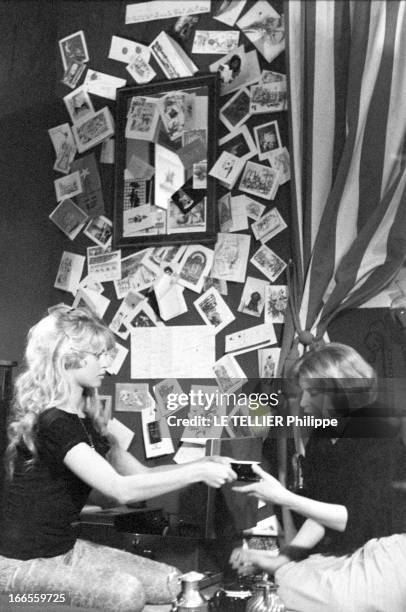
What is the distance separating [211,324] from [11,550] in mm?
948

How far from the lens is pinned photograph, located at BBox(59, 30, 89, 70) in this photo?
2.50 m

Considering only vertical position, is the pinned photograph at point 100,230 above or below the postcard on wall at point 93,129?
below

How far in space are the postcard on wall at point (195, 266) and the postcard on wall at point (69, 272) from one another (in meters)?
0.38

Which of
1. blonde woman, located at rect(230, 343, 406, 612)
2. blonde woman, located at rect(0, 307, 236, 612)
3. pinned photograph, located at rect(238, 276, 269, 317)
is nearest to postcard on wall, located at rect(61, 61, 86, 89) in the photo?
pinned photograph, located at rect(238, 276, 269, 317)

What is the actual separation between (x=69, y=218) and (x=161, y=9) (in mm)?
764

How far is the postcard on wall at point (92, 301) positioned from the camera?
2377mm

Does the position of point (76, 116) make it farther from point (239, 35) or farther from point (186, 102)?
point (239, 35)

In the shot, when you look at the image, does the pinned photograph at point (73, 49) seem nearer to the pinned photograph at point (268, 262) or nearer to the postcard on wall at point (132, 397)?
the pinned photograph at point (268, 262)

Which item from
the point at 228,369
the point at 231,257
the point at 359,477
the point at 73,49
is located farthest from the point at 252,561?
the point at 73,49

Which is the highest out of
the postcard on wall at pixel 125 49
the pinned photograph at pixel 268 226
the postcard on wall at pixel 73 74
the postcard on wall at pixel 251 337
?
the postcard on wall at pixel 125 49

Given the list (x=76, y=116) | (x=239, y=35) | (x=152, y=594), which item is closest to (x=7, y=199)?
(x=76, y=116)

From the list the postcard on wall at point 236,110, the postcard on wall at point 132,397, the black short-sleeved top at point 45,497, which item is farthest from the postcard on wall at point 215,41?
the black short-sleeved top at point 45,497

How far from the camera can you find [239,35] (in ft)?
7.41

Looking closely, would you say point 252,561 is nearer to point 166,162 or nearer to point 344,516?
point 344,516
